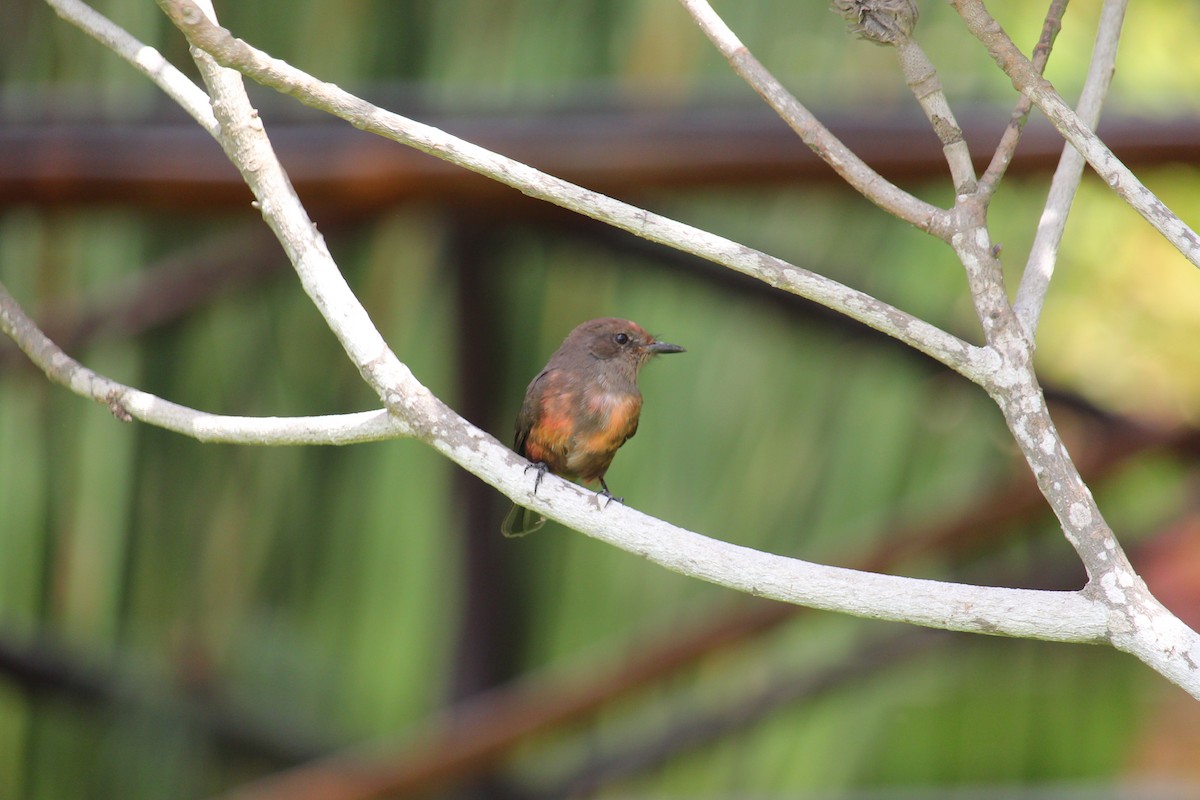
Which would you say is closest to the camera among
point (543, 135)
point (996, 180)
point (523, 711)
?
point (996, 180)

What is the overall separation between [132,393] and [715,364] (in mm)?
3197

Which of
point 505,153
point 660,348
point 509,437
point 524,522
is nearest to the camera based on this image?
point 505,153

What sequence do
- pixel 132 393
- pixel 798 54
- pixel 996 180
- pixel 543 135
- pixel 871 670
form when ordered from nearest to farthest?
pixel 996 180
pixel 132 393
pixel 543 135
pixel 798 54
pixel 871 670

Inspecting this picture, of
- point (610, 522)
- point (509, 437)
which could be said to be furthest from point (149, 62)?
point (509, 437)

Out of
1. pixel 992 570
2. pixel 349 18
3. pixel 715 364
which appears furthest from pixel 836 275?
pixel 349 18

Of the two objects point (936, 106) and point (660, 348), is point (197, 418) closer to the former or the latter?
point (936, 106)

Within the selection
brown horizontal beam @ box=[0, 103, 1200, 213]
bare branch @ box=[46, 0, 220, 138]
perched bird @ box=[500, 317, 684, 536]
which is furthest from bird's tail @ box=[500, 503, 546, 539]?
bare branch @ box=[46, 0, 220, 138]

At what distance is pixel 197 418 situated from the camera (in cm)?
186

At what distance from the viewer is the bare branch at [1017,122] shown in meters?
1.80

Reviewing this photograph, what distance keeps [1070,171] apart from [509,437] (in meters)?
2.61

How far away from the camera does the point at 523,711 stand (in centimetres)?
371

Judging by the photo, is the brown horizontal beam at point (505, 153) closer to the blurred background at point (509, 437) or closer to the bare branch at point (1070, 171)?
the blurred background at point (509, 437)

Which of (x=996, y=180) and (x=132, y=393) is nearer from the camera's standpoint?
(x=996, y=180)

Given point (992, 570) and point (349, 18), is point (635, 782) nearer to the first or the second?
point (992, 570)
